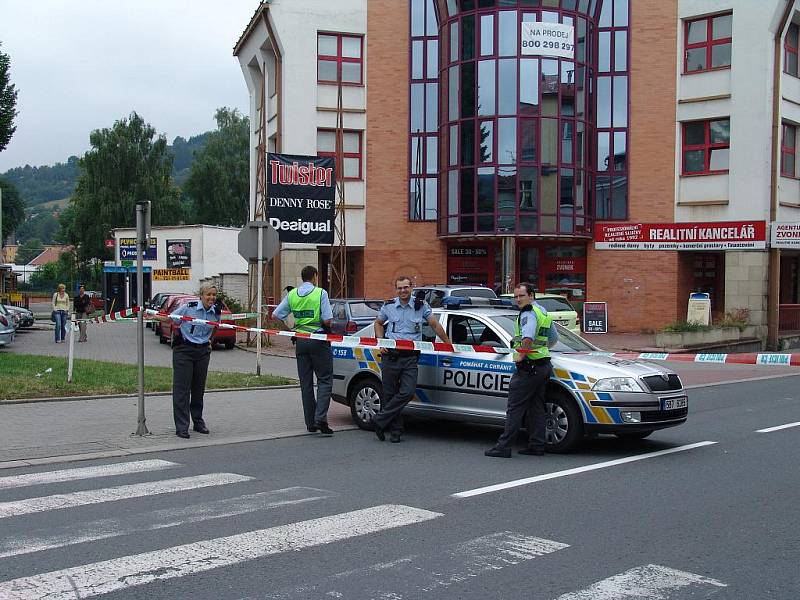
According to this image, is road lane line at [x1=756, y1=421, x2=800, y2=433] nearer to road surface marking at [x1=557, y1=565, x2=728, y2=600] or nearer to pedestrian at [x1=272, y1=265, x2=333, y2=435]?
pedestrian at [x1=272, y1=265, x2=333, y2=435]

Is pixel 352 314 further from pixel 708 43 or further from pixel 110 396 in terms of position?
pixel 708 43

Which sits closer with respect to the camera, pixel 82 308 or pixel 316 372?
pixel 316 372

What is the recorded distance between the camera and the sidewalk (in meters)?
9.45

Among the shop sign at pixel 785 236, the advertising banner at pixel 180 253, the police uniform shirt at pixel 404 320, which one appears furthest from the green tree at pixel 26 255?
the police uniform shirt at pixel 404 320

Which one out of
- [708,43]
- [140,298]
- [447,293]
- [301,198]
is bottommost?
[447,293]

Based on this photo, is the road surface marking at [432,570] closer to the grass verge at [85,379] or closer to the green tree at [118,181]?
the grass verge at [85,379]

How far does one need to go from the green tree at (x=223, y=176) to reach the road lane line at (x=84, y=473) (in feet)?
206

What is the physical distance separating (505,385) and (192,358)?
3673 millimetres

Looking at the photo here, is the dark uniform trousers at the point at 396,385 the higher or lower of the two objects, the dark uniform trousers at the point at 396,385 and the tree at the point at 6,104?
the lower

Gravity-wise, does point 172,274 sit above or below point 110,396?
above

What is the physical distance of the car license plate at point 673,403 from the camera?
30.1 feet

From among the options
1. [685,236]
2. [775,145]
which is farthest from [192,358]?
[775,145]

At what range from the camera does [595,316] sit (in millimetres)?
29266

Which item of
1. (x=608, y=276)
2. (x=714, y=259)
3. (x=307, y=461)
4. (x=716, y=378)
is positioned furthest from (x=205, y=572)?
(x=714, y=259)
